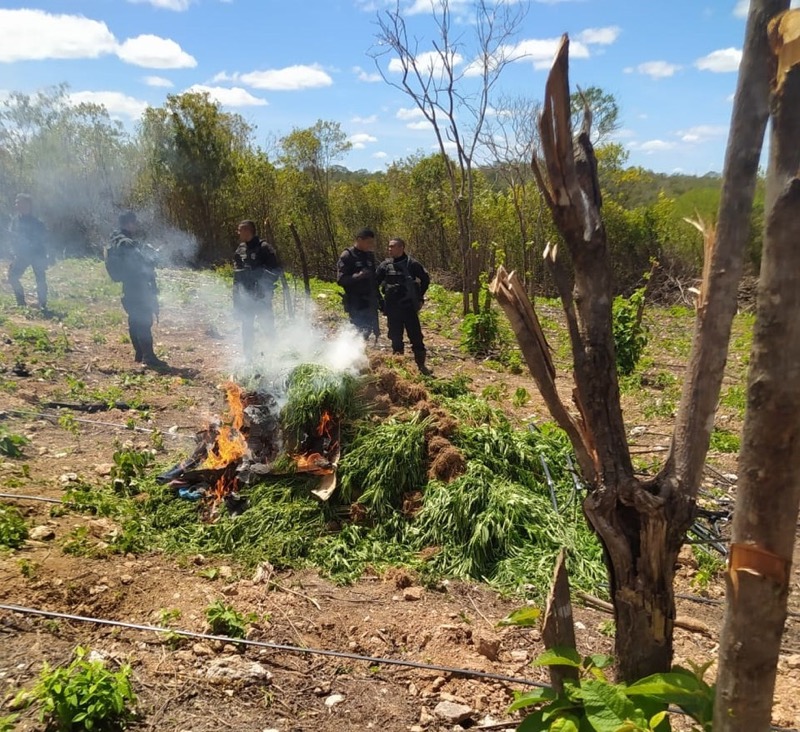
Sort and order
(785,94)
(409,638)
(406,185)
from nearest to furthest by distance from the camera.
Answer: (785,94), (409,638), (406,185)

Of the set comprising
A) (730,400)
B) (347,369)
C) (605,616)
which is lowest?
(605,616)

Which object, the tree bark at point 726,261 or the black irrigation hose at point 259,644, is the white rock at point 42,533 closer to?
the black irrigation hose at point 259,644

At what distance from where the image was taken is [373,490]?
4.49 metres

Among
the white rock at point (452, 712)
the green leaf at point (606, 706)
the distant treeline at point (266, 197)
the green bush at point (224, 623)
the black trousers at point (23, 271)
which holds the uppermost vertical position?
the distant treeline at point (266, 197)

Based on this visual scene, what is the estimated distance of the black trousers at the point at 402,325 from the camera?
8.07 metres

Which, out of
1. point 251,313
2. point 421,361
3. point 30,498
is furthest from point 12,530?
point 421,361

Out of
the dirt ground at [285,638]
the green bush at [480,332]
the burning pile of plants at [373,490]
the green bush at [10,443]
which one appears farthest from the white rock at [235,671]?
the green bush at [480,332]

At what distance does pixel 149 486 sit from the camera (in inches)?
196

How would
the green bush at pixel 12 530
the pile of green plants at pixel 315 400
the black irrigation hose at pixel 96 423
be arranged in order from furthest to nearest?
the black irrigation hose at pixel 96 423, the pile of green plants at pixel 315 400, the green bush at pixel 12 530

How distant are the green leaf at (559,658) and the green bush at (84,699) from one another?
1.86 m

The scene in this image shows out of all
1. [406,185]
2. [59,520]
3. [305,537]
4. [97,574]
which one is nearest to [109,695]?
[97,574]

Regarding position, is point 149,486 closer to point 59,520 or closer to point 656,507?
point 59,520

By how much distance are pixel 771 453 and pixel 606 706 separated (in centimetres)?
77

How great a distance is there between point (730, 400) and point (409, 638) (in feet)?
19.0
